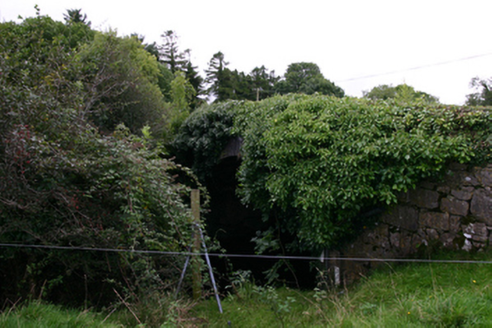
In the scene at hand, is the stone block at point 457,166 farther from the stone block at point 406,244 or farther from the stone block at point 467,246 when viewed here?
the stone block at point 406,244

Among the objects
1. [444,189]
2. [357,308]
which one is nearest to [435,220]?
[444,189]

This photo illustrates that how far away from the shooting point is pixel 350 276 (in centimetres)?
539

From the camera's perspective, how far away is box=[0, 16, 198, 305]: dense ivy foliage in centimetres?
363

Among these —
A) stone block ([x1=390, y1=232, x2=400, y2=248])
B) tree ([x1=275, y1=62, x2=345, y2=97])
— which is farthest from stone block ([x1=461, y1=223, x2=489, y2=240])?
tree ([x1=275, y1=62, x2=345, y2=97])

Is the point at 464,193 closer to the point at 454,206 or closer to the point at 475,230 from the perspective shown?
the point at 454,206

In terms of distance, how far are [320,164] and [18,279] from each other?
12.6ft

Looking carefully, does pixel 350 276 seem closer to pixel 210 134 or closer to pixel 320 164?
pixel 320 164

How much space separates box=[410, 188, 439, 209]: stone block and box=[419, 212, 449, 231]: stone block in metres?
0.10

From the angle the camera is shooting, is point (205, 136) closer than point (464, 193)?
No

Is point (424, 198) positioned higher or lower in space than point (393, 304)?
higher

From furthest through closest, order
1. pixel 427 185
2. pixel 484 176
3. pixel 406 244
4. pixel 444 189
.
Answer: pixel 406 244 < pixel 427 185 < pixel 444 189 < pixel 484 176

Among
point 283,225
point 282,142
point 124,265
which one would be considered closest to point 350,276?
point 283,225

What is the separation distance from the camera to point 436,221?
4.76m

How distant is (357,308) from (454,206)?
73.7 inches
